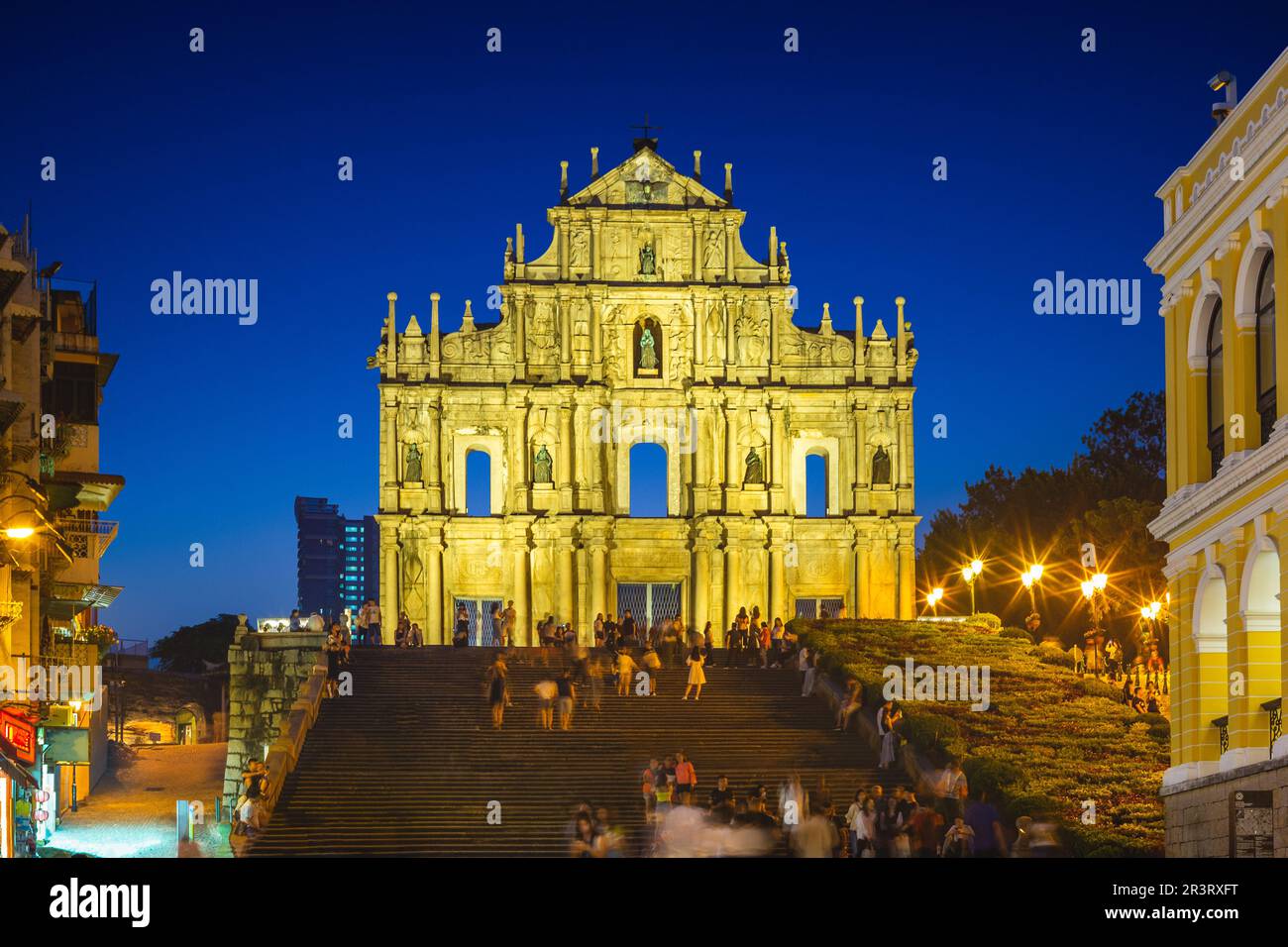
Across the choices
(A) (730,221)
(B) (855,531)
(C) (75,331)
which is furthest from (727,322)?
(C) (75,331)

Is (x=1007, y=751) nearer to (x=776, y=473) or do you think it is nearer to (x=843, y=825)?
(x=843, y=825)

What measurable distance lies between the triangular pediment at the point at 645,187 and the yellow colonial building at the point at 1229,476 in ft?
120

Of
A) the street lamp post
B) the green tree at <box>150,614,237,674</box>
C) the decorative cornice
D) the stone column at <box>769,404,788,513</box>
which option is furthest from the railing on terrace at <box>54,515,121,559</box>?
the green tree at <box>150,614,237,674</box>

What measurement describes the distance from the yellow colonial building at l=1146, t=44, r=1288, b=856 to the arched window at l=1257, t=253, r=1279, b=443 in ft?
0.09

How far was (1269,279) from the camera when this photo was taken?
30344 millimetres

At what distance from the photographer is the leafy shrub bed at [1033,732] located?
3594 cm

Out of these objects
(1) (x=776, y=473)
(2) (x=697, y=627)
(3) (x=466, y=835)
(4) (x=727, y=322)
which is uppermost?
(4) (x=727, y=322)

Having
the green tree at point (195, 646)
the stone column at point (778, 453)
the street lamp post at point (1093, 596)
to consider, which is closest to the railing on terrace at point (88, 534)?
the stone column at point (778, 453)

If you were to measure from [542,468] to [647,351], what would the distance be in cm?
496

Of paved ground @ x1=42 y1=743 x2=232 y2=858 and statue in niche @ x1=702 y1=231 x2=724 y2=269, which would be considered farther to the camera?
statue in niche @ x1=702 y1=231 x2=724 y2=269

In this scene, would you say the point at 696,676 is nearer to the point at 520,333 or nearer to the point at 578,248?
the point at 520,333

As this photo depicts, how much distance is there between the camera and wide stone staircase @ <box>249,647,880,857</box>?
37156 mm

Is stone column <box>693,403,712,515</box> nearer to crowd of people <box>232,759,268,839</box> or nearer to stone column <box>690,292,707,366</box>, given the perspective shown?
stone column <box>690,292,707,366</box>
